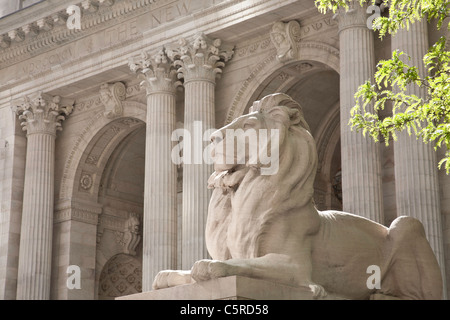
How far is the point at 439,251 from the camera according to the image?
16547mm

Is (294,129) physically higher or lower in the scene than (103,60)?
lower

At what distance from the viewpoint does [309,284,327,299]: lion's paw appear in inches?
285

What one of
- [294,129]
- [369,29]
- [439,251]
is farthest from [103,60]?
[294,129]

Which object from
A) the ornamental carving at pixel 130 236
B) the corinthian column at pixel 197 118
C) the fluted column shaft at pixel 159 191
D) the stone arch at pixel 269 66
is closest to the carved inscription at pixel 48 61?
the fluted column shaft at pixel 159 191

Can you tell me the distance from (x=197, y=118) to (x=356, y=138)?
493 cm

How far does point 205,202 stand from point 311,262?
1338 centimetres

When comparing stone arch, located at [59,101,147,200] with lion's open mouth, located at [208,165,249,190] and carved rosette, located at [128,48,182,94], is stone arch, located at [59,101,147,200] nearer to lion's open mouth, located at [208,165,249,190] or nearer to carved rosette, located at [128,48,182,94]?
carved rosette, located at [128,48,182,94]

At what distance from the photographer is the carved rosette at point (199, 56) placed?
21791mm

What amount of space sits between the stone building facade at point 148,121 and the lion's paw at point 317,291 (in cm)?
978

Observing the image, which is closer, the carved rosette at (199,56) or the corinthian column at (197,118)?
the corinthian column at (197,118)

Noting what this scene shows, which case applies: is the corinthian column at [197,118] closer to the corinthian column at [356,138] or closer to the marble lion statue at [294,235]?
the corinthian column at [356,138]

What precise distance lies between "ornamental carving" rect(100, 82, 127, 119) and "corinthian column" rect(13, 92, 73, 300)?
5.17ft

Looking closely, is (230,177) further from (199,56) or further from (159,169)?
(159,169)
